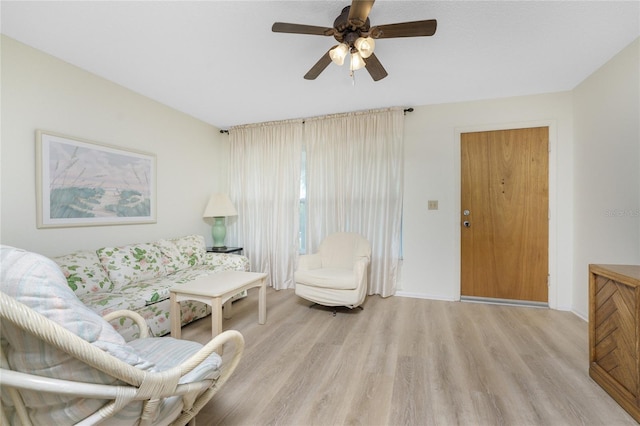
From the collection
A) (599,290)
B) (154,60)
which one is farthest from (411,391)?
(154,60)

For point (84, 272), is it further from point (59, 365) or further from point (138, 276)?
point (59, 365)

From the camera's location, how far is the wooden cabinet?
143cm

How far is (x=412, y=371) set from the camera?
6.09 feet

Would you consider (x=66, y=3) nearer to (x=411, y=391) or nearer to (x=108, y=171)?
(x=108, y=171)

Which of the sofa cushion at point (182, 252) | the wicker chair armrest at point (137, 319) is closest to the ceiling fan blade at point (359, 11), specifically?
the wicker chair armrest at point (137, 319)

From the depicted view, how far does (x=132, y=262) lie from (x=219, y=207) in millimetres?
1380

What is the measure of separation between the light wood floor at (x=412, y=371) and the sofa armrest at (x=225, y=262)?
56cm

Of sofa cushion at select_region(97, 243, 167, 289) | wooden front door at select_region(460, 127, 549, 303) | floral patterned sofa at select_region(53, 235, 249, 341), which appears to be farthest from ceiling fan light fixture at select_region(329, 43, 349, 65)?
sofa cushion at select_region(97, 243, 167, 289)

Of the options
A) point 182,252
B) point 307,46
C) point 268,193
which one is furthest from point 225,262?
point 307,46

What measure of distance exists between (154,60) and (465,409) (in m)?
3.38

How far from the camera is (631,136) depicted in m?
2.14

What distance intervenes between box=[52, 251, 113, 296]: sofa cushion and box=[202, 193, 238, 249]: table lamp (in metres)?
1.51

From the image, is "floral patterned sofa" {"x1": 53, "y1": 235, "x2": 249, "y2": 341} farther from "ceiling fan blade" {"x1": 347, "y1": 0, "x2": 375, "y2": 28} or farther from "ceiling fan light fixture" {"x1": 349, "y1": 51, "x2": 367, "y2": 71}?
"ceiling fan blade" {"x1": 347, "y1": 0, "x2": 375, "y2": 28}

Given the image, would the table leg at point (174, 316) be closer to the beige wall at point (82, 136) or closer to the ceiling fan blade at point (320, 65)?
the beige wall at point (82, 136)
